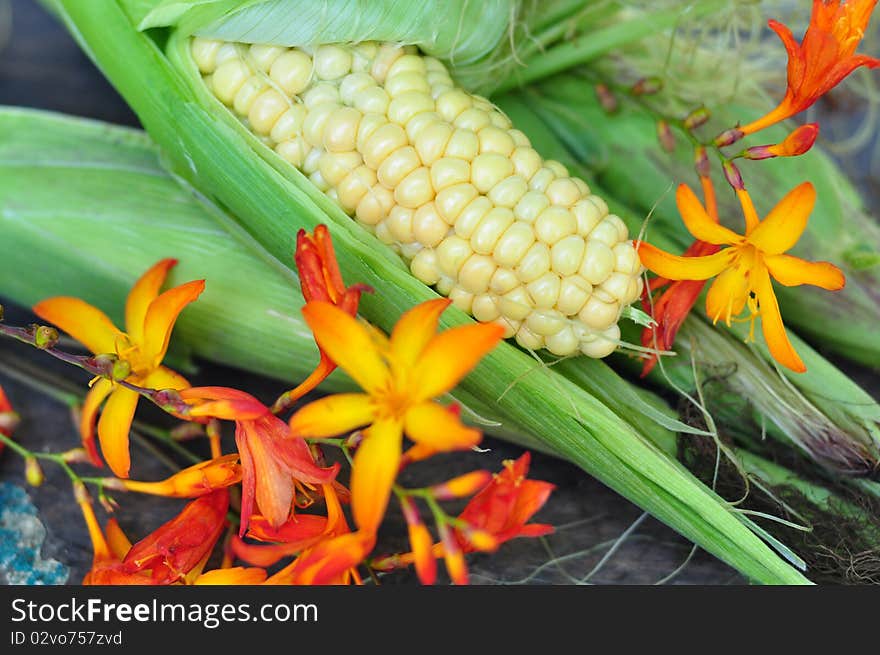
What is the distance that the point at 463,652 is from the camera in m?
0.79

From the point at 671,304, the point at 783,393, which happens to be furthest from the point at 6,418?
the point at 783,393

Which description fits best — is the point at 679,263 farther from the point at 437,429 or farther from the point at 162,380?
the point at 162,380

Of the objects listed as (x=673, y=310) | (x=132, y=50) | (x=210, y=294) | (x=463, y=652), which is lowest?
(x=463, y=652)

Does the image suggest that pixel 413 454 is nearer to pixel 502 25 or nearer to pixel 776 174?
pixel 502 25

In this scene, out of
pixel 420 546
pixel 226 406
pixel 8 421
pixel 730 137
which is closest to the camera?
pixel 420 546

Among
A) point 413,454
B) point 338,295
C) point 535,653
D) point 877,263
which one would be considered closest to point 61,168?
point 338,295

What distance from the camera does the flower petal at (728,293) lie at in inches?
30.4

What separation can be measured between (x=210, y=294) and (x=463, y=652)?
42 centimetres

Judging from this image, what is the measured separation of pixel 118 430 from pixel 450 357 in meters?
0.32

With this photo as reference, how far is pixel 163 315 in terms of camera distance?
0.79 m

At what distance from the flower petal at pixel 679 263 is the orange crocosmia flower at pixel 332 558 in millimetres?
313

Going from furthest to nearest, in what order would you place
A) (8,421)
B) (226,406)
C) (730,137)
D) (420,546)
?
(8,421), (730,137), (226,406), (420,546)

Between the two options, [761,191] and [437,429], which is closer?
[437,429]

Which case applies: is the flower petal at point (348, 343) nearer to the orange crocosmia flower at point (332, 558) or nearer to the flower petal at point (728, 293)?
the orange crocosmia flower at point (332, 558)
